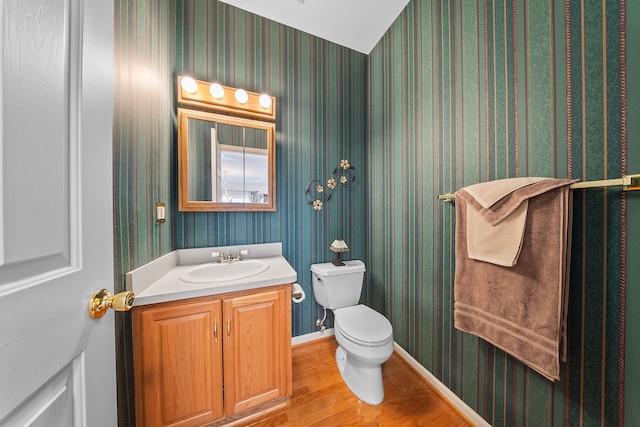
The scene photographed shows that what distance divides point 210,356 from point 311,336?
3.22 feet

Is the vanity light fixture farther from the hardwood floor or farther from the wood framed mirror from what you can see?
the hardwood floor

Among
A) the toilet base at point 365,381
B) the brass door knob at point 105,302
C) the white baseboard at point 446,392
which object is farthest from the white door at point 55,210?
the white baseboard at point 446,392

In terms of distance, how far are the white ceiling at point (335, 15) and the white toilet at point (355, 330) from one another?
197cm

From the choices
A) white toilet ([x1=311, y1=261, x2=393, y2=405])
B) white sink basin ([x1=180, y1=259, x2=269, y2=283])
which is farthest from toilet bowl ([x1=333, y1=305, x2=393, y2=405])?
white sink basin ([x1=180, y1=259, x2=269, y2=283])

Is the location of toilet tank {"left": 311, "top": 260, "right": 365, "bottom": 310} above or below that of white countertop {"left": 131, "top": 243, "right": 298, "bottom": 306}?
below

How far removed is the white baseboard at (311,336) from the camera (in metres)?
1.81

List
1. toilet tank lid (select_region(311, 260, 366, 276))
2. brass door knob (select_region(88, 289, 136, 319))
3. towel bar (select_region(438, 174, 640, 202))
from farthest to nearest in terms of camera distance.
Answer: toilet tank lid (select_region(311, 260, 366, 276)), towel bar (select_region(438, 174, 640, 202)), brass door knob (select_region(88, 289, 136, 319))

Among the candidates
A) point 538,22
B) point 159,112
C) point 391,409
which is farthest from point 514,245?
point 159,112

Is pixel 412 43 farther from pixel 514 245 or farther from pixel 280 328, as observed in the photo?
pixel 280 328

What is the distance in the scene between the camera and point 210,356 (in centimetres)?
107

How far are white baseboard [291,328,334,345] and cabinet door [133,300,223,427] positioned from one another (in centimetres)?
77

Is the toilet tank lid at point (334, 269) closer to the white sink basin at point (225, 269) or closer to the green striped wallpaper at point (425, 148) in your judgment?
the green striped wallpaper at point (425, 148)

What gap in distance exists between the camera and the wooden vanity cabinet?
98 cm

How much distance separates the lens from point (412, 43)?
151 centimetres
